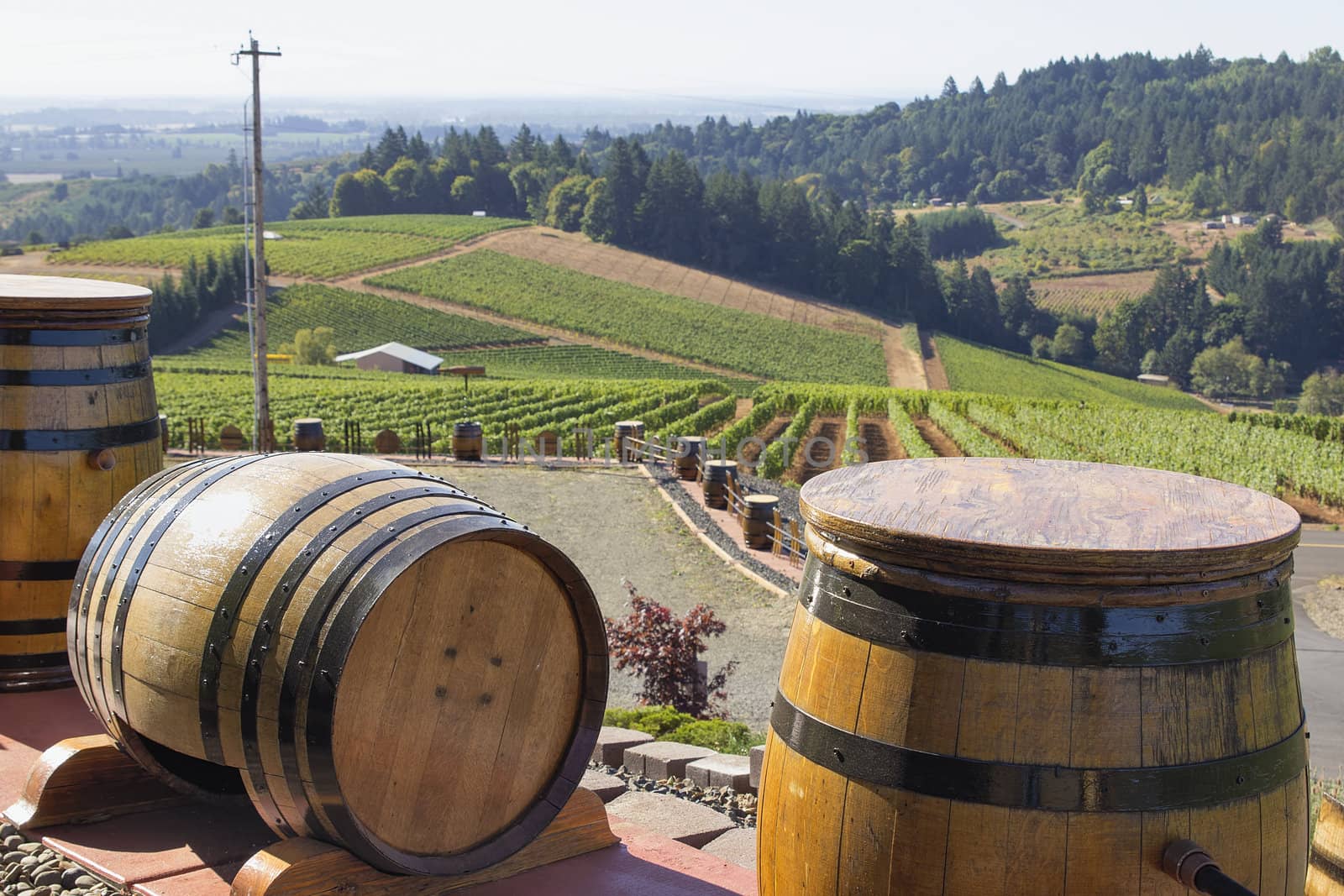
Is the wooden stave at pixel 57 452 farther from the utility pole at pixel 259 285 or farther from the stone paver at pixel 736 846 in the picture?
the utility pole at pixel 259 285

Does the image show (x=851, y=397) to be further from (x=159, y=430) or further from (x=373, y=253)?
(x=373, y=253)

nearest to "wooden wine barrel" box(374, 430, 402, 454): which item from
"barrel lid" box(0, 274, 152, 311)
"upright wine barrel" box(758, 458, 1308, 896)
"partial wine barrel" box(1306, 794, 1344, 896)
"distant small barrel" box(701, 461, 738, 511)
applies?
"distant small barrel" box(701, 461, 738, 511)

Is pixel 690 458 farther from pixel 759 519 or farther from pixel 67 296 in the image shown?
pixel 67 296

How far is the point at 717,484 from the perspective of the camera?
19578 millimetres

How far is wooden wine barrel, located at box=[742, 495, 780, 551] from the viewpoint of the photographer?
16.9 meters

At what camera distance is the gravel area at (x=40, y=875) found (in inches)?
152

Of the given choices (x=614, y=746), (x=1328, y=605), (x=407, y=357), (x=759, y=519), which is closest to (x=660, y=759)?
(x=614, y=746)

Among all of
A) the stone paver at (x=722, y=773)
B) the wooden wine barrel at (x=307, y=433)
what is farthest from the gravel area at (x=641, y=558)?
the stone paver at (x=722, y=773)

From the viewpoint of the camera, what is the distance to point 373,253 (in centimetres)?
11412

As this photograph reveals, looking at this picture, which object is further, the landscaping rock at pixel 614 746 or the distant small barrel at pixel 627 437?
the distant small barrel at pixel 627 437

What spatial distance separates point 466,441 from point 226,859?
19508 mm

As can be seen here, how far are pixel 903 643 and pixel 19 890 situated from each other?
3082mm

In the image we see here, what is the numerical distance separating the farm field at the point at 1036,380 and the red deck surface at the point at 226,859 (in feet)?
288

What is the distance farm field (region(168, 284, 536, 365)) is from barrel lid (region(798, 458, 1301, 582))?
280 ft
